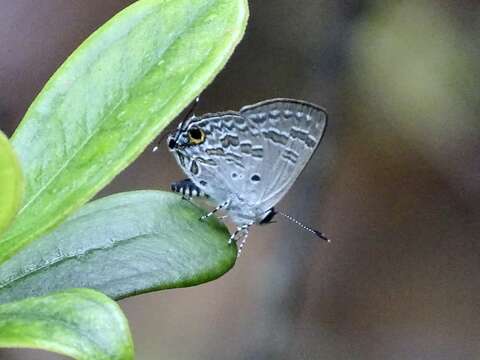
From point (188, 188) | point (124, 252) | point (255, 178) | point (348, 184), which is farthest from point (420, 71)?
point (124, 252)

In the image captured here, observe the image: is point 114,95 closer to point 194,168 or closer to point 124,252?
point 124,252

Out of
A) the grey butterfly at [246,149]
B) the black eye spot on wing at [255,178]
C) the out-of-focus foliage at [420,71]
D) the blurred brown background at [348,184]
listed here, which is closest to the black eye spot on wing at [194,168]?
the grey butterfly at [246,149]

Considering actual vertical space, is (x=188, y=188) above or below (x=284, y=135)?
below

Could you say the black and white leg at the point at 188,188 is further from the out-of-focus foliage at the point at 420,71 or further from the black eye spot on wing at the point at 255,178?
the out-of-focus foliage at the point at 420,71

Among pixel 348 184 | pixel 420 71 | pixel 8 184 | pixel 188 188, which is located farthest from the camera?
pixel 348 184

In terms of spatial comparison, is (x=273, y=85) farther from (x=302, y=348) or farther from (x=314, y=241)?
(x=302, y=348)

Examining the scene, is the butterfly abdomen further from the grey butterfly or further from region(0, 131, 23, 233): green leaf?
region(0, 131, 23, 233): green leaf

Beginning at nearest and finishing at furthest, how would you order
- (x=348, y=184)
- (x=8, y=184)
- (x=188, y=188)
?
1. (x=8, y=184)
2. (x=188, y=188)
3. (x=348, y=184)

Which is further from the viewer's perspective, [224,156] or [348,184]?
[348,184]
